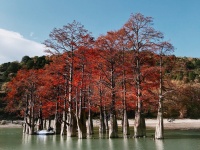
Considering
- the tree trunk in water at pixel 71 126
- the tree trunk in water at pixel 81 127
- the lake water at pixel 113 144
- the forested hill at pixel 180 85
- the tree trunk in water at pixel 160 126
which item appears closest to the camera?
the lake water at pixel 113 144

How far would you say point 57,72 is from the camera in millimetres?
38969

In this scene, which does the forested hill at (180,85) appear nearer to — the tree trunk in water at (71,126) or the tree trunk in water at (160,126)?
the tree trunk in water at (160,126)

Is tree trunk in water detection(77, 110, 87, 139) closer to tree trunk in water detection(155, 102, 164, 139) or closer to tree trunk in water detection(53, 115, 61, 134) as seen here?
tree trunk in water detection(155, 102, 164, 139)

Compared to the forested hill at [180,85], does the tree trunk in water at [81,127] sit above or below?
below

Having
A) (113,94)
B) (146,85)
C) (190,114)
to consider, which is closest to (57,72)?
(113,94)

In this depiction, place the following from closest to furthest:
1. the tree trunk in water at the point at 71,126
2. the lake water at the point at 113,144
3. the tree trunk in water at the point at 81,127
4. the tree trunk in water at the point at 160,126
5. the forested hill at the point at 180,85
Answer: the lake water at the point at 113,144 < the tree trunk in water at the point at 160,126 < the forested hill at the point at 180,85 < the tree trunk in water at the point at 81,127 < the tree trunk in water at the point at 71,126

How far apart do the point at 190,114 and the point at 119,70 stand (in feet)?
164

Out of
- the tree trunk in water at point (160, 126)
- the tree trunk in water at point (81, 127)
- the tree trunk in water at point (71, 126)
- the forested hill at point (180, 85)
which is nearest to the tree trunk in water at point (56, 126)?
the tree trunk in water at point (71, 126)

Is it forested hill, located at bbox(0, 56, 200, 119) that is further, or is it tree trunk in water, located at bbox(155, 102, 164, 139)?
forested hill, located at bbox(0, 56, 200, 119)

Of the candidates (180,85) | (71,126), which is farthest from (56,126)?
(180,85)

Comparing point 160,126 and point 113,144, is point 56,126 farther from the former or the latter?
point 160,126

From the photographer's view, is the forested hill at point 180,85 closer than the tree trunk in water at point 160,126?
No

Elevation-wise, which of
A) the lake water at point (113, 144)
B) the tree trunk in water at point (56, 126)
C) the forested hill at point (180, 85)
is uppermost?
the forested hill at point (180, 85)

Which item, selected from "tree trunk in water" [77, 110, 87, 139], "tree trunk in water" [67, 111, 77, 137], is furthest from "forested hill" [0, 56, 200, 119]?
"tree trunk in water" [77, 110, 87, 139]
